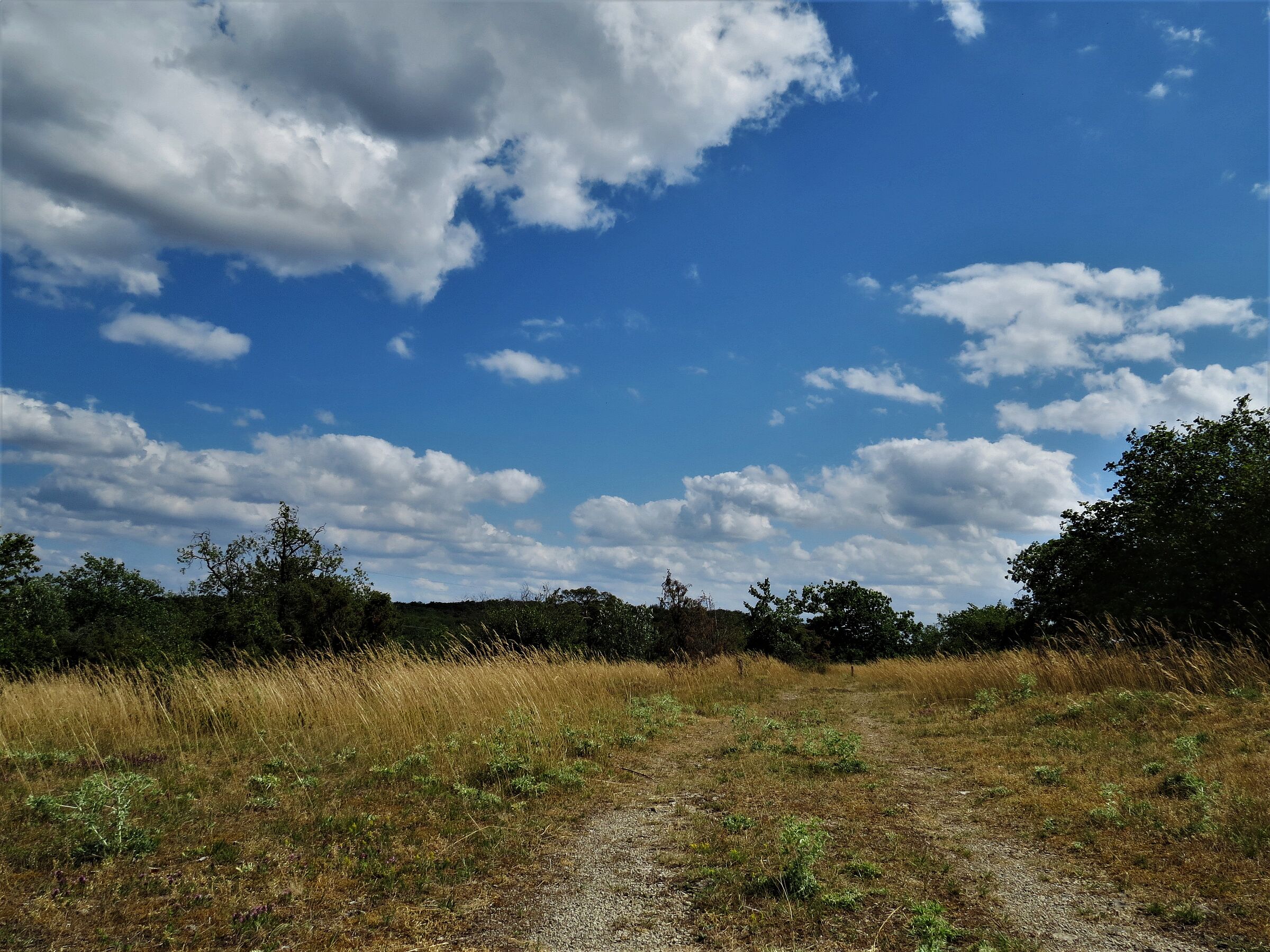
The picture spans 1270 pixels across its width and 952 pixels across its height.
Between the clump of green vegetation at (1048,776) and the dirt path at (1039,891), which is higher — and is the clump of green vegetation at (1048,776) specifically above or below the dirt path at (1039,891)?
above

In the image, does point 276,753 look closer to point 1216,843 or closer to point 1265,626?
point 1216,843

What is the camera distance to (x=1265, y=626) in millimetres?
17156

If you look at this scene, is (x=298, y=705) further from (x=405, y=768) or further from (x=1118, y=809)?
(x=1118, y=809)

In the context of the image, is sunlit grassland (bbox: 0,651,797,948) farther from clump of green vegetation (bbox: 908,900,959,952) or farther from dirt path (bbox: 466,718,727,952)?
clump of green vegetation (bbox: 908,900,959,952)

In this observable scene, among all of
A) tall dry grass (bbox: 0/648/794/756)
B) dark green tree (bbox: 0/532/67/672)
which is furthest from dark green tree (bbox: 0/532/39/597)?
tall dry grass (bbox: 0/648/794/756)

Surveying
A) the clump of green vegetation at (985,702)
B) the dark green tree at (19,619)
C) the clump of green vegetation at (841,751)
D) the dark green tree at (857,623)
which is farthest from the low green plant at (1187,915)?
the dark green tree at (857,623)

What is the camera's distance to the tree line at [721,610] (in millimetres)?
19672

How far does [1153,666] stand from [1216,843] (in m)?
9.52

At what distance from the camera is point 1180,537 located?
2172 cm

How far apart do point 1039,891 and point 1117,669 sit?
1132 centimetres

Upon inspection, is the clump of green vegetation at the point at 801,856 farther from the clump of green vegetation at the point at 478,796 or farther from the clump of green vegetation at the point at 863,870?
the clump of green vegetation at the point at 478,796

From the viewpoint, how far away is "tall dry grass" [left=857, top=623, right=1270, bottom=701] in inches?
483

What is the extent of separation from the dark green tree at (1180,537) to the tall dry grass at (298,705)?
57.3ft

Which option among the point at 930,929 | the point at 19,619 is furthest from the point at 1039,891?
the point at 19,619
